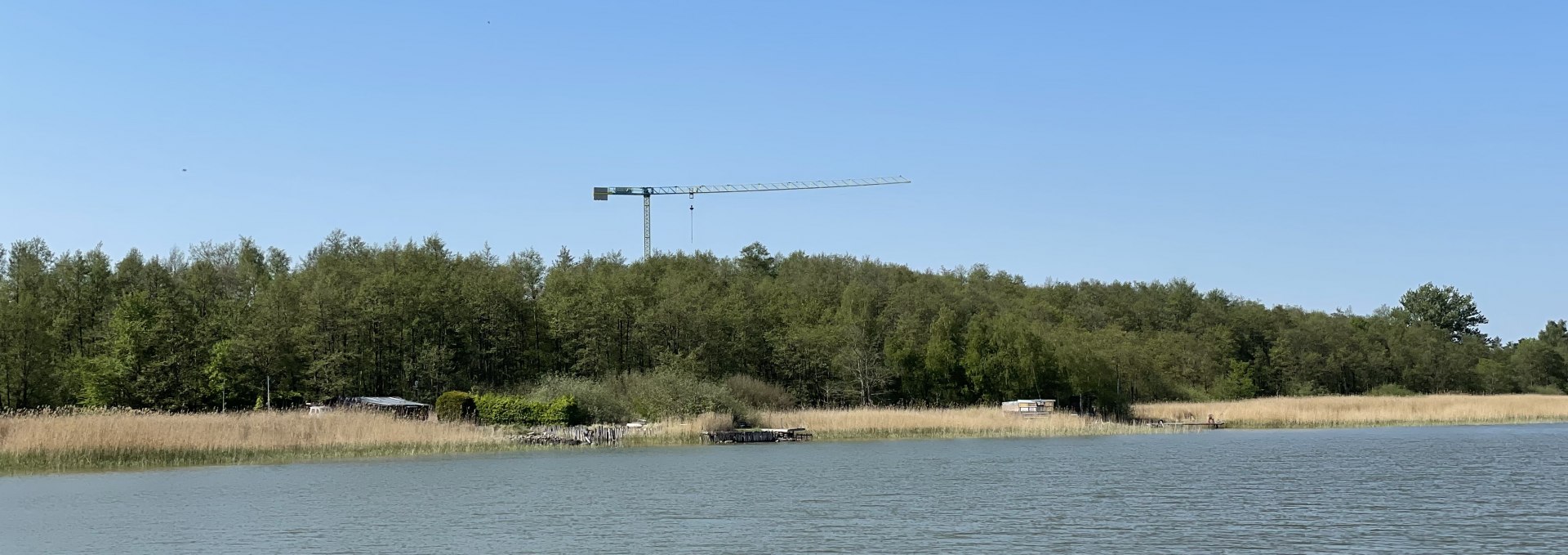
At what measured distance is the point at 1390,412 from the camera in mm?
64000

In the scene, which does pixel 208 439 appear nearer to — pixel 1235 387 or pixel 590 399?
pixel 590 399

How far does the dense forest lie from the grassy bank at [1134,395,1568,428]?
14121 millimetres

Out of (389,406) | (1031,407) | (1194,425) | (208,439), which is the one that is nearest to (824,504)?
(208,439)

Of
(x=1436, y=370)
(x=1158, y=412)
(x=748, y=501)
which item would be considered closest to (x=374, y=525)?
(x=748, y=501)

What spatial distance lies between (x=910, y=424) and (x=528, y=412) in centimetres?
1617

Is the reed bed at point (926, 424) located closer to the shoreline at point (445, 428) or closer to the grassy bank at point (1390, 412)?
the shoreline at point (445, 428)

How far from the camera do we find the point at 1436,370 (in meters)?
106

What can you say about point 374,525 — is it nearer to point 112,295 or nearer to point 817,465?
point 817,465

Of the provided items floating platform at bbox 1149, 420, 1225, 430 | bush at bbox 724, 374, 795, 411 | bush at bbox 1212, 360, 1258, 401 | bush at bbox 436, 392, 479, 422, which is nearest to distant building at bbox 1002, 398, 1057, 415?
floating platform at bbox 1149, 420, 1225, 430

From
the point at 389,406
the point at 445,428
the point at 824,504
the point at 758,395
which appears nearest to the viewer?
the point at 824,504

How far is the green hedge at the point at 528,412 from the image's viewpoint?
2126 inches

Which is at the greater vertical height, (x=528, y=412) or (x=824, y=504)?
(x=528, y=412)

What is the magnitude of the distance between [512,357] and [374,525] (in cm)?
5760

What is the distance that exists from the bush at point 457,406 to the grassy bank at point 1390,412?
36.9 m
